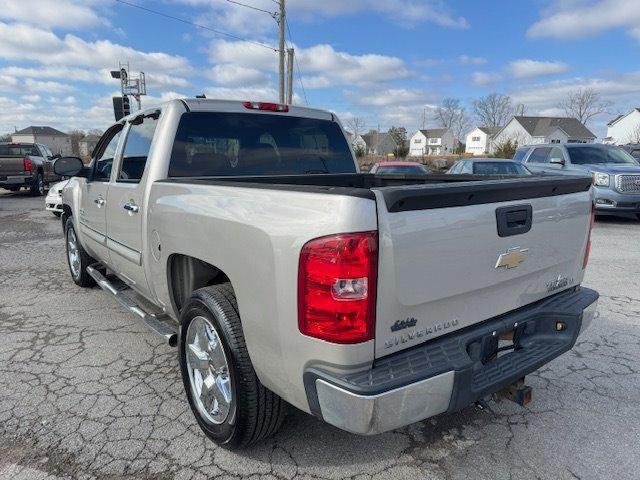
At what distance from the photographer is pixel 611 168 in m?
10.6

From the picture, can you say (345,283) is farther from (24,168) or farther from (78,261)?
(24,168)

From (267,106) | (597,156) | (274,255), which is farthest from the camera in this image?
(597,156)

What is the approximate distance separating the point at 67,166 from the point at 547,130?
82.4 meters

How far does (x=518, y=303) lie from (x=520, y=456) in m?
0.84

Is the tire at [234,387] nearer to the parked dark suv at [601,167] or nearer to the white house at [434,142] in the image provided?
the parked dark suv at [601,167]

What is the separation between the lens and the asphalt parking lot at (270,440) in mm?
2408

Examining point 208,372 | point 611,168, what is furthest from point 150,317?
point 611,168

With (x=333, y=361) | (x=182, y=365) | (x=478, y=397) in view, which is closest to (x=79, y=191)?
(x=182, y=365)

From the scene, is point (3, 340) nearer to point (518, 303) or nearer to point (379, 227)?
point (379, 227)

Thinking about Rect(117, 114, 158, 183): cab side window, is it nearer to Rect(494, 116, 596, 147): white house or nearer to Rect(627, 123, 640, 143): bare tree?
Rect(494, 116, 596, 147): white house

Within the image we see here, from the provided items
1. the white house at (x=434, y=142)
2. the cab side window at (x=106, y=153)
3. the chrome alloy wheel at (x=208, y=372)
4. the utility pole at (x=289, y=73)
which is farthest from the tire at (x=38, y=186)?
the white house at (x=434, y=142)

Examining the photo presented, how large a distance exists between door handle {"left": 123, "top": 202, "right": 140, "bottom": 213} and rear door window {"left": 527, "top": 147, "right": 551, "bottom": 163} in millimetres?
12029

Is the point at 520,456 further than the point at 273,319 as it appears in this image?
Yes

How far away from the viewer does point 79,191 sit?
5.05 metres
